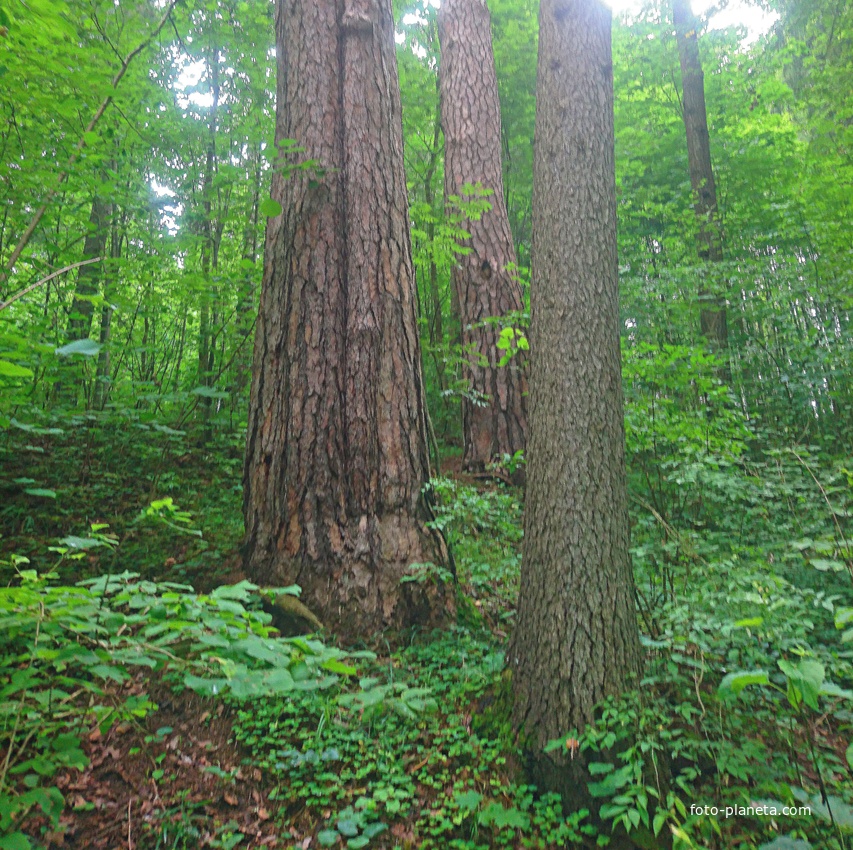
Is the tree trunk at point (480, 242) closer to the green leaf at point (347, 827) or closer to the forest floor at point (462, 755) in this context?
the forest floor at point (462, 755)

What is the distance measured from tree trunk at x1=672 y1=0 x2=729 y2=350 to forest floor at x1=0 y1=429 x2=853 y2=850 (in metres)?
4.23

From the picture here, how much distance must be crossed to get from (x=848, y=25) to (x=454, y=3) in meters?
5.78

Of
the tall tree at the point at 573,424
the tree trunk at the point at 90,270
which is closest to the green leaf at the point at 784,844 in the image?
the tall tree at the point at 573,424

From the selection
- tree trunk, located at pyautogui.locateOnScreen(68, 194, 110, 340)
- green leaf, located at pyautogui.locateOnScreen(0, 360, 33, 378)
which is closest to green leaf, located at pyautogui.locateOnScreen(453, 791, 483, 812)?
green leaf, located at pyautogui.locateOnScreen(0, 360, 33, 378)

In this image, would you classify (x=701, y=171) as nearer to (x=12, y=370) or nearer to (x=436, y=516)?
(x=436, y=516)

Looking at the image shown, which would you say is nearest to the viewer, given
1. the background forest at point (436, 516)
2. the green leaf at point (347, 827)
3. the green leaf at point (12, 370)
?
the green leaf at point (12, 370)

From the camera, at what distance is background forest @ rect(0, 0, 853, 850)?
1898mm

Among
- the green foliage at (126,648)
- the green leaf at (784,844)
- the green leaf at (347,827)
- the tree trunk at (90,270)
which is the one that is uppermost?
the tree trunk at (90,270)

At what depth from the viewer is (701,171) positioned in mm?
7832

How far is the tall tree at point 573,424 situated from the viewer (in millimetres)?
2348

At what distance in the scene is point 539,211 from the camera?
2852mm

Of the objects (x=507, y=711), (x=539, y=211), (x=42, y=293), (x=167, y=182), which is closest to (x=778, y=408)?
(x=539, y=211)

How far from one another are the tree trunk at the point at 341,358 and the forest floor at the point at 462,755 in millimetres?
469

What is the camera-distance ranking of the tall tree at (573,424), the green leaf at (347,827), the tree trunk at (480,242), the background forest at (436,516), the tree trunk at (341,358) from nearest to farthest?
the background forest at (436,516)
the green leaf at (347,827)
the tall tree at (573,424)
the tree trunk at (341,358)
the tree trunk at (480,242)
